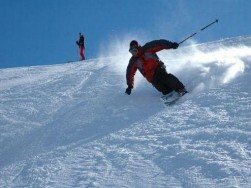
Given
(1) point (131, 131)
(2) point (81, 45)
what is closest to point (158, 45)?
(1) point (131, 131)

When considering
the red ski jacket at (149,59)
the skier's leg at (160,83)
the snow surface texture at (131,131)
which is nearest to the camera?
the snow surface texture at (131,131)

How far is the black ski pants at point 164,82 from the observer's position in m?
9.15

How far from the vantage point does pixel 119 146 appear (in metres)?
6.54

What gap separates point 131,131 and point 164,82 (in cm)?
244

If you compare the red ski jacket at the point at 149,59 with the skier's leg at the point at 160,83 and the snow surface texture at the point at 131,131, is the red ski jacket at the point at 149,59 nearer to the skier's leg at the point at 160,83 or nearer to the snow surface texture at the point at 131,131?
the skier's leg at the point at 160,83

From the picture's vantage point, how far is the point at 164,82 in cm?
938

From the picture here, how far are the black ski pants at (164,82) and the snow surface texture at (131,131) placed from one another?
0.19m

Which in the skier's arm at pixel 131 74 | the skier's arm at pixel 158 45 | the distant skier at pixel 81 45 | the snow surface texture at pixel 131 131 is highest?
the distant skier at pixel 81 45

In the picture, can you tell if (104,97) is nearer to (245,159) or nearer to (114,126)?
(114,126)

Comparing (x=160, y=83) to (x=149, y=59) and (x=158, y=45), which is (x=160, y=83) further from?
(x=158, y=45)

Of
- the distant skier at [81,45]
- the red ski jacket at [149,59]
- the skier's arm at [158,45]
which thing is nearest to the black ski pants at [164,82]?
the red ski jacket at [149,59]

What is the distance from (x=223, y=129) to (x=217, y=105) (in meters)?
1.29

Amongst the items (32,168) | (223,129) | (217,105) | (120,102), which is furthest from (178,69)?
(32,168)

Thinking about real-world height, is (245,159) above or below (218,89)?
below
